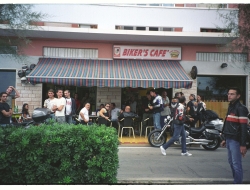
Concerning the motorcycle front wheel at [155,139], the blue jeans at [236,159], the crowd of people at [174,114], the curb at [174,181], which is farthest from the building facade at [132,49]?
the blue jeans at [236,159]

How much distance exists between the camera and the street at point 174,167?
564 centimetres

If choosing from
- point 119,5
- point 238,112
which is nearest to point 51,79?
point 119,5

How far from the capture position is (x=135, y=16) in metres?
13.7

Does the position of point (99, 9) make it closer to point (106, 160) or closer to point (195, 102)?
point (195, 102)

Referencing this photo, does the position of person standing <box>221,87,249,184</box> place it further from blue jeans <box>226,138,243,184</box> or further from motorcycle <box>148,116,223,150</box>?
motorcycle <box>148,116,223,150</box>

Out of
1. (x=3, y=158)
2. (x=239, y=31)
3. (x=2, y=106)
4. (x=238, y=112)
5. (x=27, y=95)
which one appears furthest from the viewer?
(x=27, y=95)

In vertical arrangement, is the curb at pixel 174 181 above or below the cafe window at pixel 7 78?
below

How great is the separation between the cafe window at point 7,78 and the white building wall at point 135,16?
11.1 ft

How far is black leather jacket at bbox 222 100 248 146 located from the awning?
6355mm

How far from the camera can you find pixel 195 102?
38.3ft

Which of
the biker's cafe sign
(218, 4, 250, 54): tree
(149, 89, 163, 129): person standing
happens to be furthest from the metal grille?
(218, 4, 250, 54): tree

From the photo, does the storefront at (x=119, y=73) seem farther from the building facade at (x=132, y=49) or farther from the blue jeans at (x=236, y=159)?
the blue jeans at (x=236, y=159)

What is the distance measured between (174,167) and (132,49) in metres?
8.00

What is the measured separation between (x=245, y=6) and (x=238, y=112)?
3.76 m
